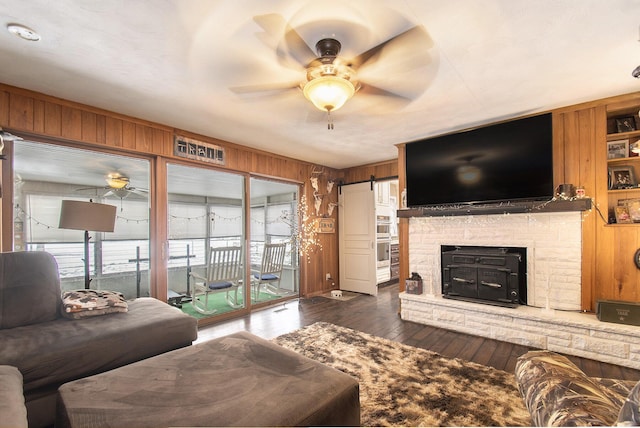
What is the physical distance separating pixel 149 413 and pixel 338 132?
340cm

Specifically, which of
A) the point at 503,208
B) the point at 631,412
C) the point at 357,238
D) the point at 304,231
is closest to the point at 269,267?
the point at 304,231

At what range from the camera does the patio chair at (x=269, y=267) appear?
5.01 metres

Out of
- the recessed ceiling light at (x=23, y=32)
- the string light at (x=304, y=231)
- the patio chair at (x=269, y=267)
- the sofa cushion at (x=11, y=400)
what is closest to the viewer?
the sofa cushion at (x=11, y=400)

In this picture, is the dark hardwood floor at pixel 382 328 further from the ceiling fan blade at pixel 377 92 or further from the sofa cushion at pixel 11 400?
the ceiling fan blade at pixel 377 92

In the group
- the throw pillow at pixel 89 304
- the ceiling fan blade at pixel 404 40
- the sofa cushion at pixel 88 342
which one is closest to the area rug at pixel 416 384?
the sofa cushion at pixel 88 342

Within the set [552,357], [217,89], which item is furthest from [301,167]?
[552,357]

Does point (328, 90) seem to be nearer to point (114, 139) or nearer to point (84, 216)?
point (84, 216)

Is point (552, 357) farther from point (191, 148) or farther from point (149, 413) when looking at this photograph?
point (191, 148)

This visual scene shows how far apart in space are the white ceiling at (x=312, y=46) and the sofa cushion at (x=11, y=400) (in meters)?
1.97

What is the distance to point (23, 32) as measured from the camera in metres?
1.82

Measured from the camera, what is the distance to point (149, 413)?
1.16 meters

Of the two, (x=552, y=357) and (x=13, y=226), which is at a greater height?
(x=13, y=226)

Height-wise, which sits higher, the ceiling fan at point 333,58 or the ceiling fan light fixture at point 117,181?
the ceiling fan at point 333,58

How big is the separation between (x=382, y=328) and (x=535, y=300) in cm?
176
